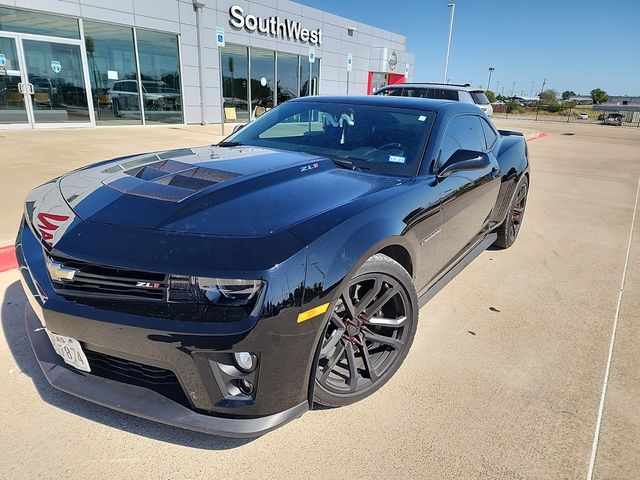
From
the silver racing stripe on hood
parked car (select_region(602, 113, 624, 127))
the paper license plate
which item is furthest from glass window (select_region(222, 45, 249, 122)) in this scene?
parked car (select_region(602, 113, 624, 127))

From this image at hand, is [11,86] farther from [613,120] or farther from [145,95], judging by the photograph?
[613,120]

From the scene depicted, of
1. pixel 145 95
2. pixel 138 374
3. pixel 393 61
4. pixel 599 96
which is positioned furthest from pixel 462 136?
pixel 599 96

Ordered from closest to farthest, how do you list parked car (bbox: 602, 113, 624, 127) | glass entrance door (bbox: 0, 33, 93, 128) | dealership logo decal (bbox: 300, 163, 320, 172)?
dealership logo decal (bbox: 300, 163, 320, 172) < glass entrance door (bbox: 0, 33, 93, 128) < parked car (bbox: 602, 113, 624, 127)

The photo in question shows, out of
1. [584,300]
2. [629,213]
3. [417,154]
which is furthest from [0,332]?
[629,213]

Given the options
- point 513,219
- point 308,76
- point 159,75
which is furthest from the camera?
point 308,76

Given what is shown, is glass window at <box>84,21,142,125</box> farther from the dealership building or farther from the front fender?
the front fender

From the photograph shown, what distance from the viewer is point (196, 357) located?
159cm

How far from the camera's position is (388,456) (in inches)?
75.3

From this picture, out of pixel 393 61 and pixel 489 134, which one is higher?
pixel 393 61

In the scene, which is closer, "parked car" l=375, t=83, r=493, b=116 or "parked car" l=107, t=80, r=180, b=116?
"parked car" l=375, t=83, r=493, b=116

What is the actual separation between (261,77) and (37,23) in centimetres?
844

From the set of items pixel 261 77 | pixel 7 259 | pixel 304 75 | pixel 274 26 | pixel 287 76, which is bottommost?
pixel 7 259

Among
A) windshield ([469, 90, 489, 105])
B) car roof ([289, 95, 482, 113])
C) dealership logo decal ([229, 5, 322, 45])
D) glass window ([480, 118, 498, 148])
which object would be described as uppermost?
dealership logo decal ([229, 5, 322, 45])

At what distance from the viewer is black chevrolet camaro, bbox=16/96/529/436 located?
5.26 ft
